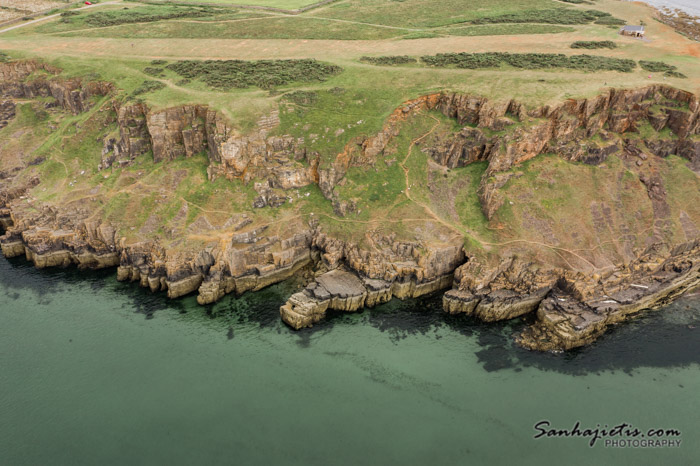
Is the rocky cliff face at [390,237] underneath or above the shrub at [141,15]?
underneath

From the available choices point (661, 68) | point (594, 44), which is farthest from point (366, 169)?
point (594, 44)

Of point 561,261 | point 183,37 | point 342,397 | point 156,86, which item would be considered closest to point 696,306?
point 561,261

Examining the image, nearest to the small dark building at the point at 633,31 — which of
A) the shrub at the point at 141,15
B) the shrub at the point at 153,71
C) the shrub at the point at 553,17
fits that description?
the shrub at the point at 553,17

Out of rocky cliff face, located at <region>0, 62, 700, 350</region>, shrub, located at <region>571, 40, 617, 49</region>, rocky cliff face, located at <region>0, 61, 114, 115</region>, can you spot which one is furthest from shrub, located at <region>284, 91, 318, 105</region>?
shrub, located at <region>571, 40, 617, 49</region>

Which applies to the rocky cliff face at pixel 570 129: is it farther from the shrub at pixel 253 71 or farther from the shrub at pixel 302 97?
the shrub at pixel 253 71

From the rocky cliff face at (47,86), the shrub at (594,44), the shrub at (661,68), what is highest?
the shrub at (594,44)

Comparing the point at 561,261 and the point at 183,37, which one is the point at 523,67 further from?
the point at 183,37

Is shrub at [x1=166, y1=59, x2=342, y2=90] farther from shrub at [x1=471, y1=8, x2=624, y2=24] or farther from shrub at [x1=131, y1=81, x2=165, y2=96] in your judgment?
shrub at [x1=471, y1=8, x2=624, y2=24]

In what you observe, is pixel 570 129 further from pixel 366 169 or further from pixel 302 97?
pixel 302 97
